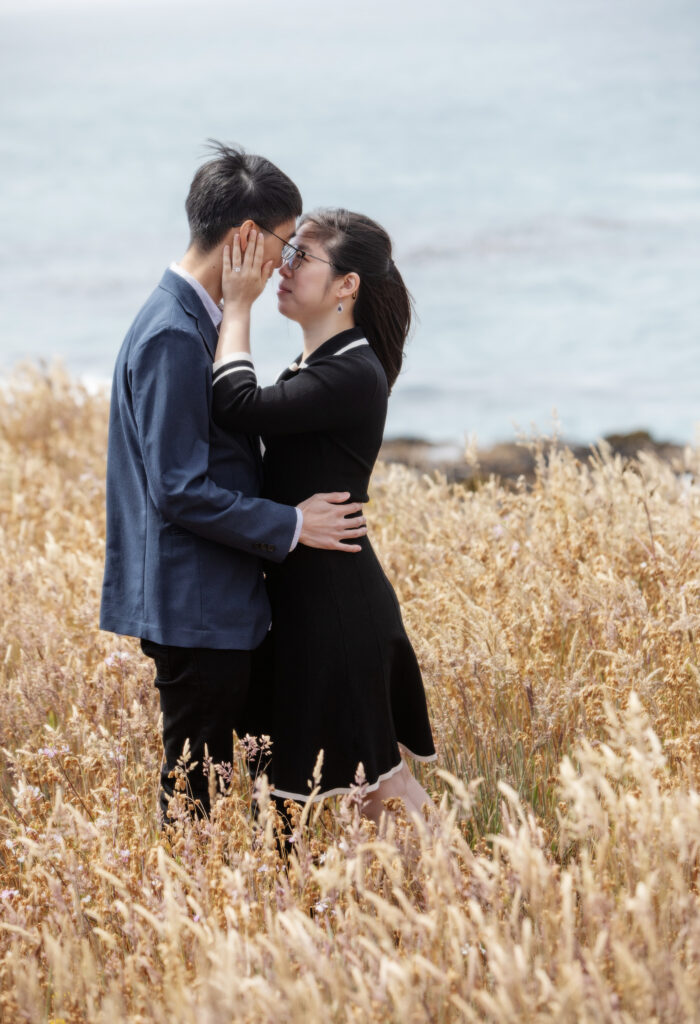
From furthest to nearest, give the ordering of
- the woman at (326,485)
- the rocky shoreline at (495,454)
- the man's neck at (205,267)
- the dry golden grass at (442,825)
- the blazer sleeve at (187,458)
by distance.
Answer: the rocky shoreline at (495,454)
the man's neck at (205,267)
the woman at (326,485)
the blazer sleeve at (187,458)
the dry golden grass at (442,825)

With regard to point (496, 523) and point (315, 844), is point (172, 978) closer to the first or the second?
point (315, 844)

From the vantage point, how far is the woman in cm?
272

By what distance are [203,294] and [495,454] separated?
8.43 m

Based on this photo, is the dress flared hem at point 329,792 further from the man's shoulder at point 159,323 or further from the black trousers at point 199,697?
the man's shoulder at point 159,323

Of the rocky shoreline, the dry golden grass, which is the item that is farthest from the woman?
the rocky shoreline

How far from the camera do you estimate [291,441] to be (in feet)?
9.41

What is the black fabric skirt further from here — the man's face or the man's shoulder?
the man's face

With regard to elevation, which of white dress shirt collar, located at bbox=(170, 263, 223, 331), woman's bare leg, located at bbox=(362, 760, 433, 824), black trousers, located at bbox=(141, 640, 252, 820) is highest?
white dress shirt collar, located at bbox=(170, 263, 223, 331)

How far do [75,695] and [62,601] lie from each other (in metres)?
0.83

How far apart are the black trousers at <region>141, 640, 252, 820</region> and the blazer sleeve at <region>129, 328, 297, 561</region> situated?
339 mm

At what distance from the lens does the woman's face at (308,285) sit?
2881 mm

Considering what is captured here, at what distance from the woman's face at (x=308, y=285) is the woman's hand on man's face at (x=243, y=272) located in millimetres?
137

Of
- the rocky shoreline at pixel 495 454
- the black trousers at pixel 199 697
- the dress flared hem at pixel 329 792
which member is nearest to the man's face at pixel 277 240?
the black trousers at pixel 199 697

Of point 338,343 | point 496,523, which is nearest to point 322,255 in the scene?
point 338,343
